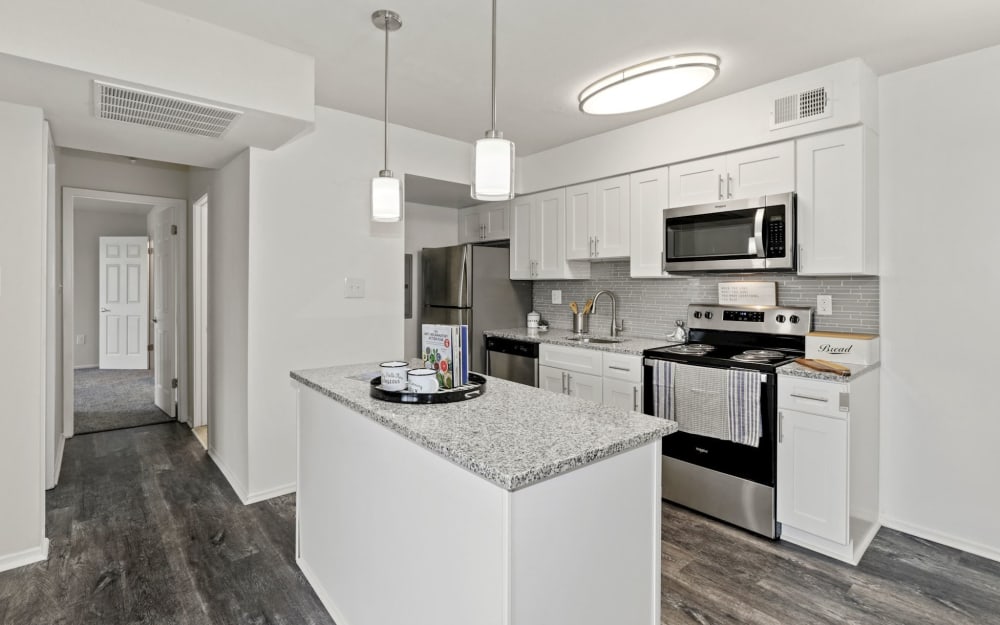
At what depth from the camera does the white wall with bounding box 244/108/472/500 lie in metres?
3.03

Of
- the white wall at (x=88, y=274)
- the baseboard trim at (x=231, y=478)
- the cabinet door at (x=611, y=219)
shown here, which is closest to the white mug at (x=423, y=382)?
the baseboard trim at (x=231, y=478)

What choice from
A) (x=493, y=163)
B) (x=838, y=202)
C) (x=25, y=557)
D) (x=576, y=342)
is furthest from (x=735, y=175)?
(x=25, y=557)

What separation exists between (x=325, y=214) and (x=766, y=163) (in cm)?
267

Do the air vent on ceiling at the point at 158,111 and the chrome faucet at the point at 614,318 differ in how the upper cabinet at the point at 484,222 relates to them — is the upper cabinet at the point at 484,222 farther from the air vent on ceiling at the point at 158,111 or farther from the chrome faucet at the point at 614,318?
the air vent on ceiling at the point at 158,111

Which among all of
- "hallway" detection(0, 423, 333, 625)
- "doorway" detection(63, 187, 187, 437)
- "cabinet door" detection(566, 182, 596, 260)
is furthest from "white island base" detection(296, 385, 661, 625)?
"doorway" detection(63, 187, 187, 437)

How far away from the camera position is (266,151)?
2998 mm

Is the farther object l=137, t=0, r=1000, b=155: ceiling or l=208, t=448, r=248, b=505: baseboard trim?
l=208, t=448, r=248, b=505: baseboard trim

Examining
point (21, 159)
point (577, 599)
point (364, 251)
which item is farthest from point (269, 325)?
point (577, 599)

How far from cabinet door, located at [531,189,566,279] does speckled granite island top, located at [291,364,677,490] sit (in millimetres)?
2356

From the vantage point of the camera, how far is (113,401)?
5387 mm

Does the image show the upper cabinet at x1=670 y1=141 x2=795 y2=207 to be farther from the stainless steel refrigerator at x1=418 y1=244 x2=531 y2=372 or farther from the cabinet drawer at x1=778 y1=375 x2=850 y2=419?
the stainless steel refrigerator at x1=418 y1=244 x2=531 y2=372

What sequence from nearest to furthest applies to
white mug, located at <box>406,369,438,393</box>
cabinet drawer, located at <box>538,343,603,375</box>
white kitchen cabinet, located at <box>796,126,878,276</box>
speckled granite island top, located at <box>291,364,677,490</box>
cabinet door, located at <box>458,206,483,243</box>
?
speckled granite island top, located at <box>291,364,677,490</box> < white mug, located at <box>406,369,438,393</box> < white kitchen cabinet, located at <box>796,126,878,276</box> < cabinet drawer, located at <box>538,343,603,375</box> < cabinet door, located at <box>458,206,483,243</box>

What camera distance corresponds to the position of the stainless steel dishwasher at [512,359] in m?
3.92

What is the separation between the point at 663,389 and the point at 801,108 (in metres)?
1.70
